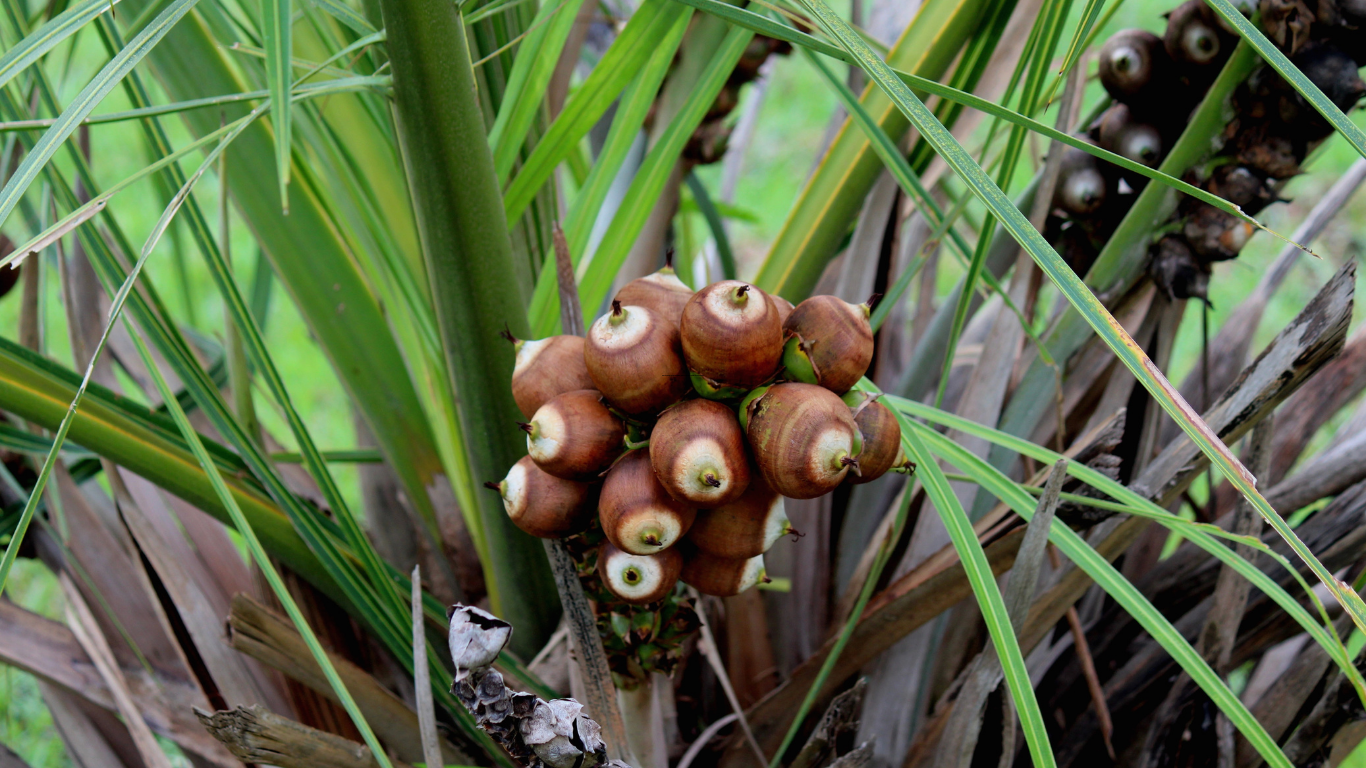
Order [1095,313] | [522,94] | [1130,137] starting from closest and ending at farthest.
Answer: [1095,313]
[522,94]
[1130,137]

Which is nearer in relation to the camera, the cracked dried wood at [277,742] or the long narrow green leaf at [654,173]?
the cracked dried wood at [277,742]

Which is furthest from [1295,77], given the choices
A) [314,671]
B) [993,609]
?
[314,671]

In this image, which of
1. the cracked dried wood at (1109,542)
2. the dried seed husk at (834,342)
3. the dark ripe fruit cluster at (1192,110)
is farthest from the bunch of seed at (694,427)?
the dark ripe fruit cluster at (1192,110)

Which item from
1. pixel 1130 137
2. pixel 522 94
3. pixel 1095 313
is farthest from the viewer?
pixel 1130 137

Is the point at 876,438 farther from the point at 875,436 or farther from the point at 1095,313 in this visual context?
the point at 1095,313

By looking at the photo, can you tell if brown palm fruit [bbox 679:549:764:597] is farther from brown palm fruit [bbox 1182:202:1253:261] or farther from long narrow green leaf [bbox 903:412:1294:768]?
brown palm fruit [bbox 1182:202:1253:261]

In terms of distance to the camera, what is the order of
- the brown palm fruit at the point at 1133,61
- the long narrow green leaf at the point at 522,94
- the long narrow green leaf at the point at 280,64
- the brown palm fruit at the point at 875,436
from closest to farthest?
the long narrow green leaf at the point at 280,64 < the brown palm fruit at the point at 875,436 < the long narrow green leaf at the point at 522,94 < the brown palm fruit at the point at 1133,61

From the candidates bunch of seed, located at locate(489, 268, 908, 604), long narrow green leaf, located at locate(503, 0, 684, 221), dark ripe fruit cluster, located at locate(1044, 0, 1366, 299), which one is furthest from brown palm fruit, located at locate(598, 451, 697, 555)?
dark ripe fruit cluster, located at locate(1044, 0, 1366, 299)

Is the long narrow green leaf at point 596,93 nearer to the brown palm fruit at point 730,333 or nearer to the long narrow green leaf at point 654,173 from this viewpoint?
the long narrow green leaf at point 654,173
